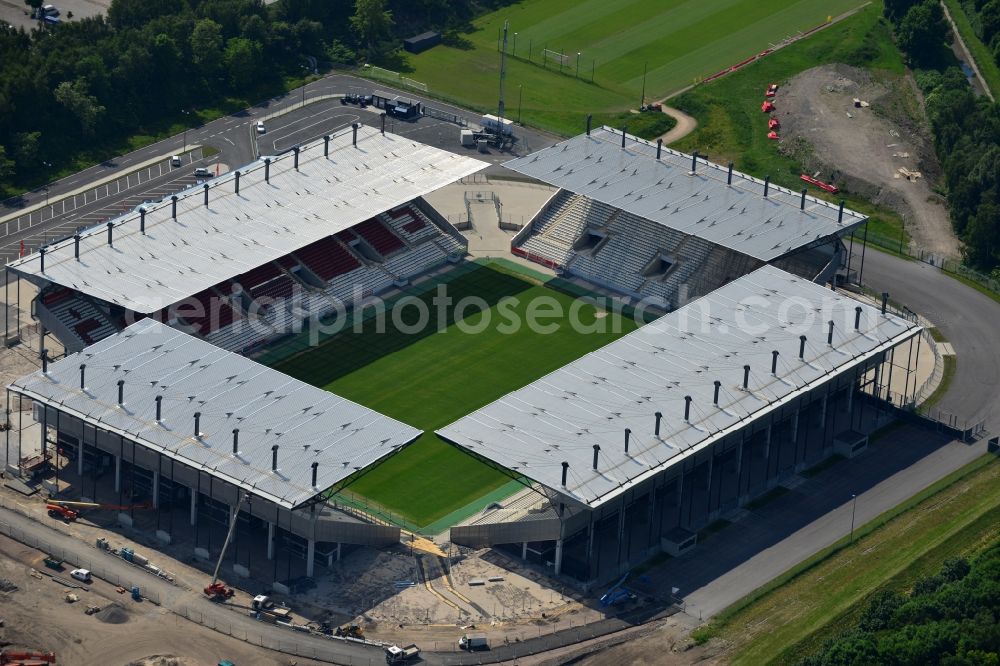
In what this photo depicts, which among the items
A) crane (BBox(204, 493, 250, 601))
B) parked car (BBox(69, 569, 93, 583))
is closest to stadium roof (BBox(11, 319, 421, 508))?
crane (BBox(204, 493, 250, 601))

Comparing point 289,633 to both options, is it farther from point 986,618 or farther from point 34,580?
point 986,618

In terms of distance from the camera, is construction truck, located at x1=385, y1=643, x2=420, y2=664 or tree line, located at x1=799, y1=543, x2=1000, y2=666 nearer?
tree line, located at x1=799, y1=543, x2=1000, y2=666

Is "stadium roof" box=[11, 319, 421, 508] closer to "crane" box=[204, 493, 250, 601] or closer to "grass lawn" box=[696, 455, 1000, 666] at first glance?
"crane" box=[204, 493, 250, 601]

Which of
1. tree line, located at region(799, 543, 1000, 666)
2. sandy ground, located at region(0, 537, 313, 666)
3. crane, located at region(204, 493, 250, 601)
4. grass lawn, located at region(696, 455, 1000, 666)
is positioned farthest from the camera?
crane, located at region(204, 493, 250, 601)

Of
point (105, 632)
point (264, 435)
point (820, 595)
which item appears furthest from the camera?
point (264, 435)

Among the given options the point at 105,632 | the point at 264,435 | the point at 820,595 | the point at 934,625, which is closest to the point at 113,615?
the point at 105,632

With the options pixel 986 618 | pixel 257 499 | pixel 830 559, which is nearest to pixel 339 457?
pixel 257 499

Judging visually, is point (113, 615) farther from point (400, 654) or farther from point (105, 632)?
point (400, 654)
